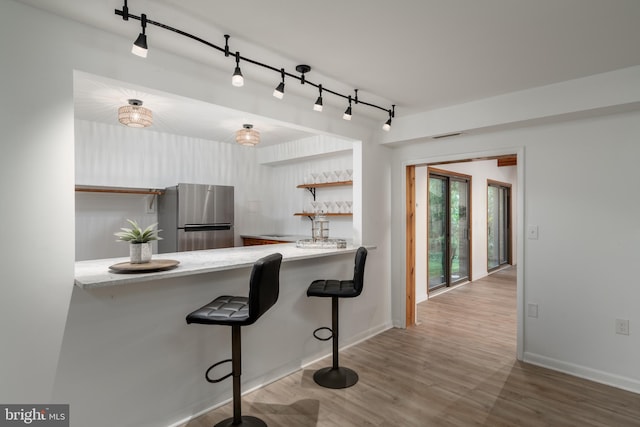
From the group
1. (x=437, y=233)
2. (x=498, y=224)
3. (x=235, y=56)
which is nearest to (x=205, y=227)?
(x=235, y=56)

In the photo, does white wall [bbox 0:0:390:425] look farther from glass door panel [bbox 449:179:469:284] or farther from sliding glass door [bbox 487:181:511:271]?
sliding glass door [bbox 487:181:511:271]

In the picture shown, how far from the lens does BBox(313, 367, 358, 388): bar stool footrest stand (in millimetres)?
2688

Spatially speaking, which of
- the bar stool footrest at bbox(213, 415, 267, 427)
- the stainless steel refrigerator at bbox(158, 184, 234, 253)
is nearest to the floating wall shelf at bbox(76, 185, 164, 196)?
the stainless steel refrigerator at bbox(158, 184, 234, 253)

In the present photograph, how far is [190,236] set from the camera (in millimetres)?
Answer: 4363

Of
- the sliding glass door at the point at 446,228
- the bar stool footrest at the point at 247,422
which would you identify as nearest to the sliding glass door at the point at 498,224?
the sliding glass door at the point at 446,228

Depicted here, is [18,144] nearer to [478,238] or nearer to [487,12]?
[487,12]

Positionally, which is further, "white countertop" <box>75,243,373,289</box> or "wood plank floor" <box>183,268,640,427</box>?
"wood plank floor" <box>183,268,640,427</box>

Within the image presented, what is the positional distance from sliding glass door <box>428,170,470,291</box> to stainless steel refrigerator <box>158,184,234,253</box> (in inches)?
124

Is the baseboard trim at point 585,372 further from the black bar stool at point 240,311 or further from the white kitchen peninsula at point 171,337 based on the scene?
the black bar stool at point 240,311

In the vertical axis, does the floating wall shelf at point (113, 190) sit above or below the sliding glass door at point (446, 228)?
above

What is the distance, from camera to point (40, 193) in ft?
5.47

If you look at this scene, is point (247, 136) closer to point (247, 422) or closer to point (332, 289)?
point (332, 289)

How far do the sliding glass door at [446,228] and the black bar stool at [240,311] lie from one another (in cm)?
384

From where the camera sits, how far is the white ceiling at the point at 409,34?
1720mm
